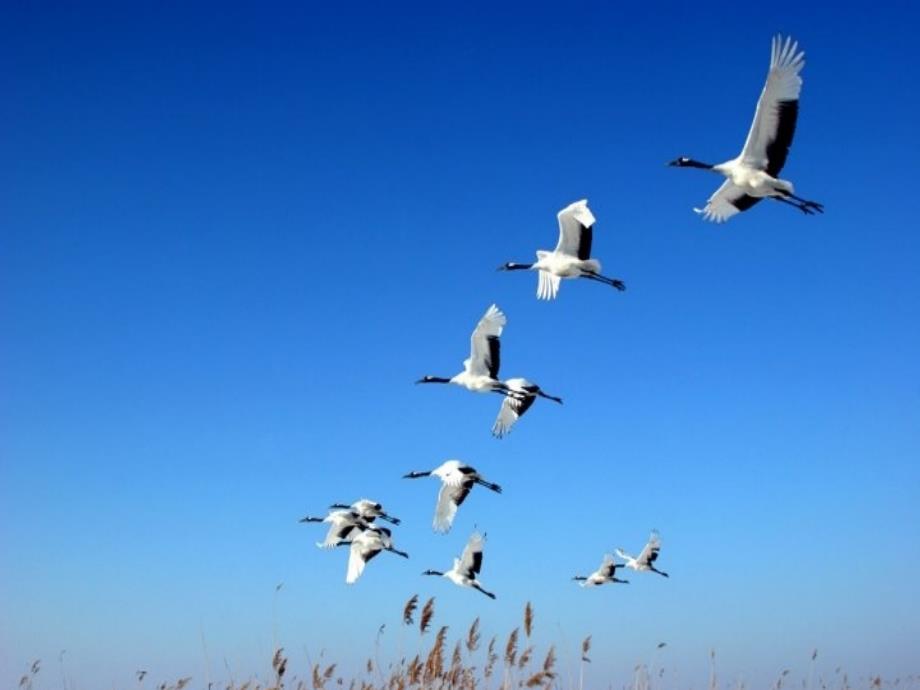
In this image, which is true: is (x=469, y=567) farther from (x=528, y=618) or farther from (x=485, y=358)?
(x=528, y=618)

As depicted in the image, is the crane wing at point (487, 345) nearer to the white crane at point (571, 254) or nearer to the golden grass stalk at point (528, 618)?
the white crane at point (571, 254)

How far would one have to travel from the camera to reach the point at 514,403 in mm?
19875

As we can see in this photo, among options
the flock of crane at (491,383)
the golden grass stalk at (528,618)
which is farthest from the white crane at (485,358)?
the golden grass stalk at (528,618)

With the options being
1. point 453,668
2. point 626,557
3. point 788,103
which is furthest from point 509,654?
point 626,557

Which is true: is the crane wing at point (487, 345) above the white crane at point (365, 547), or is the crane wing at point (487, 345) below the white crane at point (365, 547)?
above

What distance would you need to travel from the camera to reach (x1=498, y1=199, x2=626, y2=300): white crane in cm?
1786

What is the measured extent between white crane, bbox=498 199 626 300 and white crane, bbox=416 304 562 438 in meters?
1.06

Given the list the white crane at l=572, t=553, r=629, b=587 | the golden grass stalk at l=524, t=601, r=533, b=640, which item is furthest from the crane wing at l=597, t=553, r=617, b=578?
the golden grass stalk at l=524, t=601, r=533, b=640

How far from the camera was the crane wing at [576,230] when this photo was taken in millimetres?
17844

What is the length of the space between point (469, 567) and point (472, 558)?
0.21 meters

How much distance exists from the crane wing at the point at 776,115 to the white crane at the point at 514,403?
669 cm

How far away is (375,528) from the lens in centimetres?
1958

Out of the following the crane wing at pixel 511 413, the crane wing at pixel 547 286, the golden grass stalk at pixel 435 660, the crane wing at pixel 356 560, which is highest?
the crane wing at pixel 547 286

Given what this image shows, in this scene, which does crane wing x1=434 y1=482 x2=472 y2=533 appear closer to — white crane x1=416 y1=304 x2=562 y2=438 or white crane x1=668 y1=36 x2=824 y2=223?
white crane x1=416 y1=304 x2=562 y2=438
